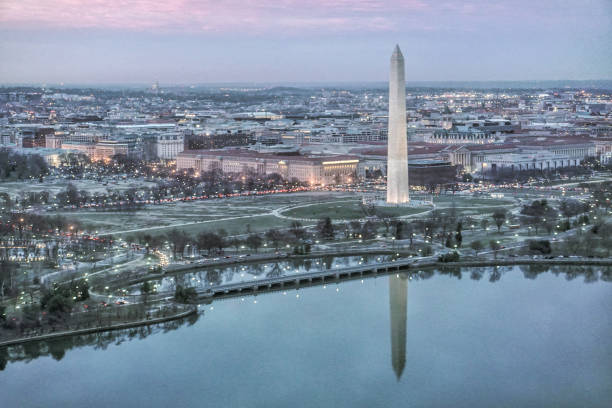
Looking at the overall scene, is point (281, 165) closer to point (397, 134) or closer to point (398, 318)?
point (397, 134)

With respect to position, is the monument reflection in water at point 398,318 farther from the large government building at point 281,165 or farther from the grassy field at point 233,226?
the large government building at point 281,165

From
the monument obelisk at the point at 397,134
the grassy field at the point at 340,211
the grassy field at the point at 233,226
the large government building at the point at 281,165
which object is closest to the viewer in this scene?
the grassy field at the point at 233,226

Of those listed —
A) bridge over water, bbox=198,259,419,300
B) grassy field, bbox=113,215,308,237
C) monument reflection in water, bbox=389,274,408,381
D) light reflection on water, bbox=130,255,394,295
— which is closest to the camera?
Result: monument reflection in water, bbox=389,274,408,381

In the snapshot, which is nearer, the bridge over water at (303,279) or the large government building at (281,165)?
the bridge over water at (303,279)

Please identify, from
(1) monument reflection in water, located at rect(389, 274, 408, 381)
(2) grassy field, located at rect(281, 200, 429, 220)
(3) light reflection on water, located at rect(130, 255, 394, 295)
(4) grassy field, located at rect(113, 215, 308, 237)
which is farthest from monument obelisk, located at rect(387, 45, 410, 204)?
(1) monument reflection in water, located at rect(389, 274, 408, 381)

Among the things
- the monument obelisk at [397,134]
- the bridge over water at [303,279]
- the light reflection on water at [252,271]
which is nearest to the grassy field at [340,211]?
the monument obelisk at [397,134]

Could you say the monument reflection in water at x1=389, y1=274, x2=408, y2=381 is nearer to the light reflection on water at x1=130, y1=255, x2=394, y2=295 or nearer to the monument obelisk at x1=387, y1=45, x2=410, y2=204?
the light reflection on water at x1=130, y1=255, x2=394, y2=295

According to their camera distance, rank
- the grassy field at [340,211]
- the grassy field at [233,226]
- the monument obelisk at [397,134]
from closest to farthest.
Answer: the grassy field at [233,226], the grassy field at [340,211], the monument obelisk at [397,134]

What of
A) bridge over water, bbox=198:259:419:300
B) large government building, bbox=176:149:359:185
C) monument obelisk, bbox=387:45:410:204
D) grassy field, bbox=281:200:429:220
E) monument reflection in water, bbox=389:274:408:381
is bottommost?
monument reflection in water, bbox=389:274:408:381
